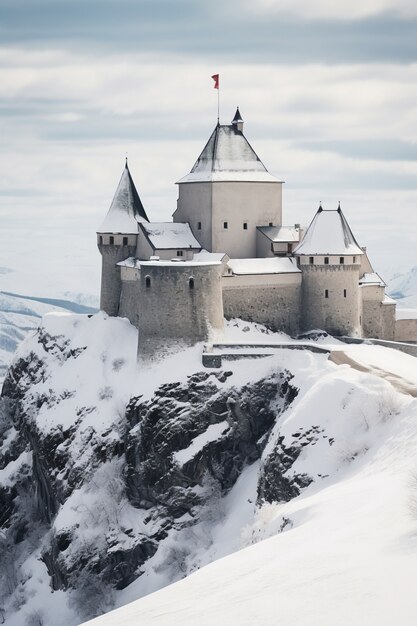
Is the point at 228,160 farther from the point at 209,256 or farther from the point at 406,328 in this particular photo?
the point at 406,328

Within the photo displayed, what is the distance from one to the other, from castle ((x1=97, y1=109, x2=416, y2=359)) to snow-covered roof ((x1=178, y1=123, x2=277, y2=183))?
77 mm

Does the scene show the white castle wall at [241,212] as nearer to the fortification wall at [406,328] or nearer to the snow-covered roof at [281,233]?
the snow-covered roof at [281,233]

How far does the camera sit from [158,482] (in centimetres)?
6662

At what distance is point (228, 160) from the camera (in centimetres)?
7881

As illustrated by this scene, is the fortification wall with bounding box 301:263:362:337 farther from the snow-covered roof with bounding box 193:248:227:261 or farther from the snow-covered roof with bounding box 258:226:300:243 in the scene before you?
the snow-covered roof with bounding box 193:248:227:261

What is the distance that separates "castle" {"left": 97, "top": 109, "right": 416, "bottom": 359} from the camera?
230ft

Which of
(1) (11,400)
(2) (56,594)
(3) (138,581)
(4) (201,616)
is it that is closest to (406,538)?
(4) (201,616)

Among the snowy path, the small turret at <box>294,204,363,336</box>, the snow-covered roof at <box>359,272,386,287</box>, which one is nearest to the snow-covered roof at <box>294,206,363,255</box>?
the small turret at <box>294,204,363,336</box>

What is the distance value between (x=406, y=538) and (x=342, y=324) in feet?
152

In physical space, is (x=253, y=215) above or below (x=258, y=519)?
above

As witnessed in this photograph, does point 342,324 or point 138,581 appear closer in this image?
point 138,581

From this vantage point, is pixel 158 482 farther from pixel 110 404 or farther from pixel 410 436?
pixel 410 436

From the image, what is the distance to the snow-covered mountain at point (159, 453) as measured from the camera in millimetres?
56219

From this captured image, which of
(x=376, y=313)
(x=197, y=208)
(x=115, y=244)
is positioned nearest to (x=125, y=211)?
(x=115, y=244)
